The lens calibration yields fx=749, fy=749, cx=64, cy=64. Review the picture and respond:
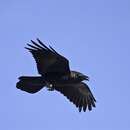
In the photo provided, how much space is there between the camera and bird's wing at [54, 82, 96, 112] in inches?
969

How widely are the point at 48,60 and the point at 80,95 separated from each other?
2496 millimetres

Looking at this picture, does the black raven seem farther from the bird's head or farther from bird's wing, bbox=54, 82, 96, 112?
bird's wing, bbox=54, 82, 96, 112

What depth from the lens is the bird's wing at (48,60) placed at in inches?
885

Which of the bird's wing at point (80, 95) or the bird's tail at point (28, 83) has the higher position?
the bird's wing at point (80, 95)

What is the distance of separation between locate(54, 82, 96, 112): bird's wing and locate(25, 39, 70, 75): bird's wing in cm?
152

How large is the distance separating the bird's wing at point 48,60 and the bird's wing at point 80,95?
152cm

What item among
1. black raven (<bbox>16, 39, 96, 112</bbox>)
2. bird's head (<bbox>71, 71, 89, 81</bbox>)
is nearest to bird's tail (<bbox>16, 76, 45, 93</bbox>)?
black raven (<bbox>16, 39, 96, 112</bbox>)

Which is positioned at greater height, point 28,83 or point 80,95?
point 80,95

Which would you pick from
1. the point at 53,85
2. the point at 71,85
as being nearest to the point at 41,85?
the point at 53,85

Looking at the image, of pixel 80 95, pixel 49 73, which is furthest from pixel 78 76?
pixel 80 95

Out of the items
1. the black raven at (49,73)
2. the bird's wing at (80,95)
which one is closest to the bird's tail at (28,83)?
the black raven at (49,73)

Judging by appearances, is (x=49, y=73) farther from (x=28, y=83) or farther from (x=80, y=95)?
(x=80, y=95)

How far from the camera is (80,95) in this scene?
2484 centimetres

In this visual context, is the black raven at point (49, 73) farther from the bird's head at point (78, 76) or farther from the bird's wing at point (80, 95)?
the bird's wing at point (80, 95)
